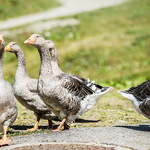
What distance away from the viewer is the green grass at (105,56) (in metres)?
11.2

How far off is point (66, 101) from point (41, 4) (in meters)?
30.0

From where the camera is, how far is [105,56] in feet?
68.2

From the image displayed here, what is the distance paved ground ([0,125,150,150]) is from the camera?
6.25 metres

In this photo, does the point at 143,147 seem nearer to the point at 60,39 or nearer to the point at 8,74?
the point at 8,74

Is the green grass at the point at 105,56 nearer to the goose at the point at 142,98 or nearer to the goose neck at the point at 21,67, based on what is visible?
the goose at the point at 142,98

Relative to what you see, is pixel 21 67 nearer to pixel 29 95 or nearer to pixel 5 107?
pixel 29 95

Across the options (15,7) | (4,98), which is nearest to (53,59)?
(4,98)

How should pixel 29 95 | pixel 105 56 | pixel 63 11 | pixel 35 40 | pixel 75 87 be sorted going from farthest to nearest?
pixel 63 11 < pixel 105 56 < pixel 29 95 < pixel 75 87 < pixel 35 40

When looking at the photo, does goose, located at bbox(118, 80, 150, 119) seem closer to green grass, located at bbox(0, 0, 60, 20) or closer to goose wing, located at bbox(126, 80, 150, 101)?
goose wing, located at bbox(126, 80, 150, 101)

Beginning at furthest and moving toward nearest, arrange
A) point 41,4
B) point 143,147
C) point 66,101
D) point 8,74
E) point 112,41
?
point 41,4, point 112,41, point 8,74, point 66,101, point 143,147

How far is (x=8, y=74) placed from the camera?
1844 centimetres

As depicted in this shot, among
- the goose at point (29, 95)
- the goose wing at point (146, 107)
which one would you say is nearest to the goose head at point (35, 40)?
the goose at point (29, 95)

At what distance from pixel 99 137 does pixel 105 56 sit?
14.5m

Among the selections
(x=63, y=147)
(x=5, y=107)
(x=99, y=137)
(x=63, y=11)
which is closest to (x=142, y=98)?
(x=99, y=137)
